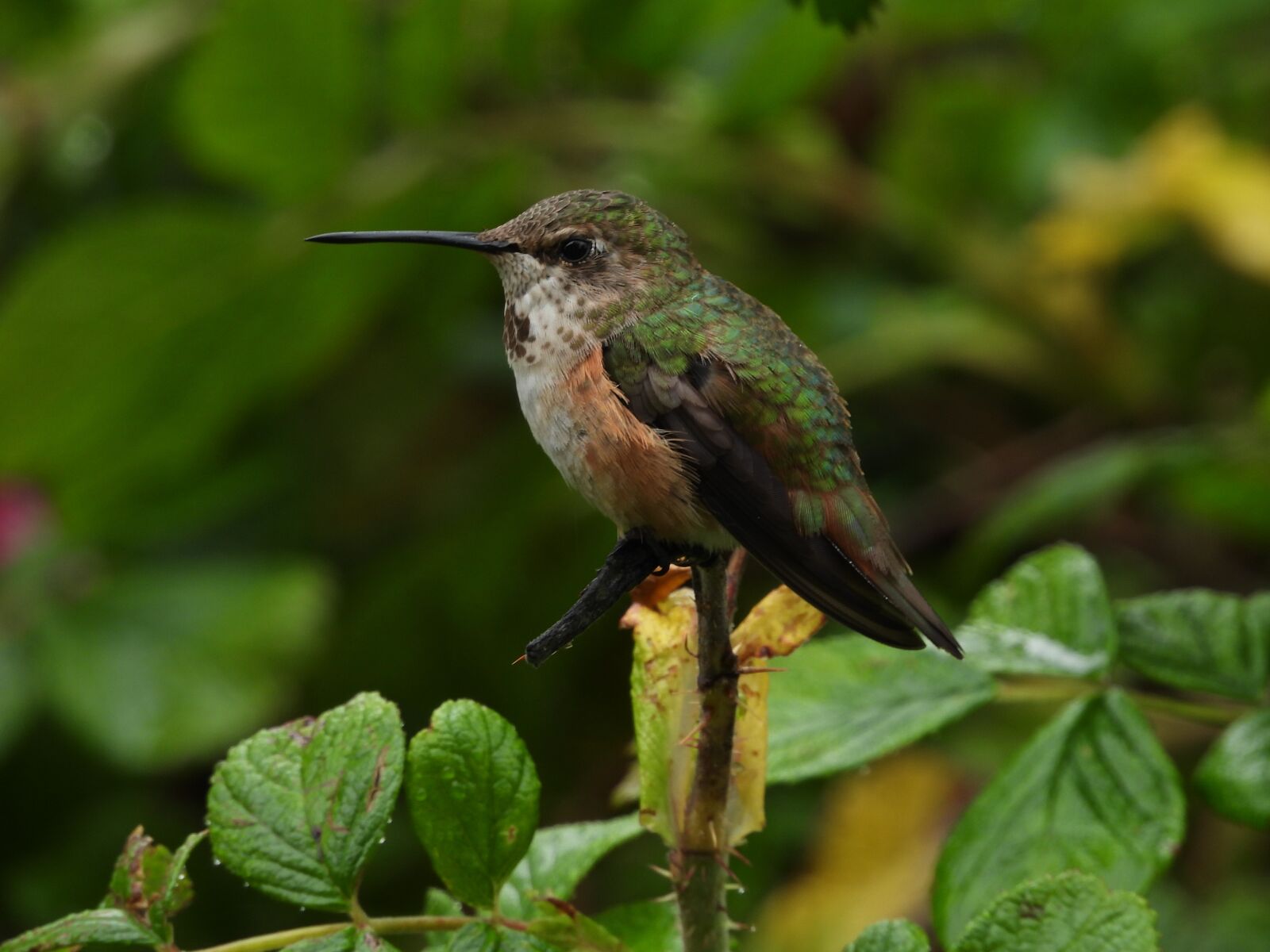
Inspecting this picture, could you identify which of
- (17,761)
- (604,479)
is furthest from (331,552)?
(604,479)

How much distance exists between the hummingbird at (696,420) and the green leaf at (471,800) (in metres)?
0.32

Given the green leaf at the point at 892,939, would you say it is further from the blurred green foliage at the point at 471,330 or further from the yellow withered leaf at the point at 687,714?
the blurred green foliage at the point at 471,330

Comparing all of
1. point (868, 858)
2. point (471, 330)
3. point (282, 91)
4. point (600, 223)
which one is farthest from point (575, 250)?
point (471, 330)

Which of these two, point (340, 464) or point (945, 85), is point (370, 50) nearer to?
point (340, 464)

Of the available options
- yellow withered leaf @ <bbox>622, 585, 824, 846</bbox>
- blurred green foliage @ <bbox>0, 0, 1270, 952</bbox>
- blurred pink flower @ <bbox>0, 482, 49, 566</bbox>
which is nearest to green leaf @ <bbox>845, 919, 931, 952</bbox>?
yellow withered leaf @ <bbox>622, 585, 824, 846</bbox>

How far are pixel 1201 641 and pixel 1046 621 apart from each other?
0.19 metres

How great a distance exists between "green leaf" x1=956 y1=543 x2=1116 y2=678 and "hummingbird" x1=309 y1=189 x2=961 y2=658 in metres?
0.25

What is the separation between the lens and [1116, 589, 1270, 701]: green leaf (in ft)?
5.71

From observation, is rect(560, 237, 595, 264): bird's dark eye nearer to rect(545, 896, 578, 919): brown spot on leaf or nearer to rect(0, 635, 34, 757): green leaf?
rect(545, 896, 578, 919): brown spot on leaf

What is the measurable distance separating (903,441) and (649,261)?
2.66 metres

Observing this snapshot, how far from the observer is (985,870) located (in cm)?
163

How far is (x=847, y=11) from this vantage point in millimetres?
1529

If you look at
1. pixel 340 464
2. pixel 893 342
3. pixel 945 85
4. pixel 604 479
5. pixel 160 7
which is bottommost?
pixel 604 479

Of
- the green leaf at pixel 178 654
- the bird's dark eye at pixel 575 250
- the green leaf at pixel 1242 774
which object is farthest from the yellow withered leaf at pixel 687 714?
the green leaf at pixel 178 654
